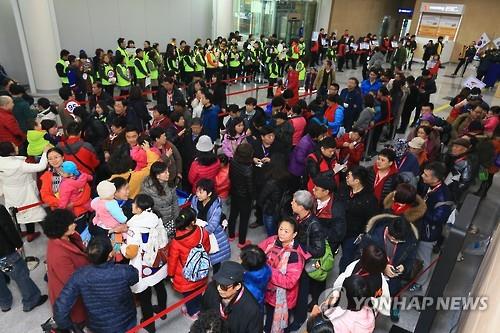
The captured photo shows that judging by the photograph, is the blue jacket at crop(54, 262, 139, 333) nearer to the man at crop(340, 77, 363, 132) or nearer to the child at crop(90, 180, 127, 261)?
the child at crop(90, 180, 127, 261)

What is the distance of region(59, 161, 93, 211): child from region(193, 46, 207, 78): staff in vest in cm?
826

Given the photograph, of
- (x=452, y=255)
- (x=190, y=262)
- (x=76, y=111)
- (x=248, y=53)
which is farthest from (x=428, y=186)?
(x=248, y=53)

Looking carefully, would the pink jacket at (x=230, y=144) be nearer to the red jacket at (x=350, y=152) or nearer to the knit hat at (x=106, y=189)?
the red jacket at (x=350, y=152)

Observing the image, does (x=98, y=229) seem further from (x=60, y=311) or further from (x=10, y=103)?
(x=10, y=103)

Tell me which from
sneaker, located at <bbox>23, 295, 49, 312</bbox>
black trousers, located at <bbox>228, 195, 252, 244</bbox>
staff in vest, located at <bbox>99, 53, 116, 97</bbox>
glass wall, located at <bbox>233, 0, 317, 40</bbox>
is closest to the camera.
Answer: sneaker, located at <bbox>23, 295, 49, 312</bbox>

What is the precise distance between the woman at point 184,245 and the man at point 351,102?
4992 millimetres

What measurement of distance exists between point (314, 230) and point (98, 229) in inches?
81.0

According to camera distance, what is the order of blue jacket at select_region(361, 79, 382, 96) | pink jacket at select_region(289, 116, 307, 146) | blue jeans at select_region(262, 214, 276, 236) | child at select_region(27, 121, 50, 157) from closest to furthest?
blue jeans at select_region(262, 214, 276, 236)
child at select_region(27, 121, 50, 157)
pink jacket at select_region(289, 116, 307, 146)
blue jacket at select_region(361, 79, 382, 96)

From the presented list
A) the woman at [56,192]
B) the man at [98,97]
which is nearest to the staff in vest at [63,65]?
the man at [98,97]

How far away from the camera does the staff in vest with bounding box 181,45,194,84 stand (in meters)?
11.2

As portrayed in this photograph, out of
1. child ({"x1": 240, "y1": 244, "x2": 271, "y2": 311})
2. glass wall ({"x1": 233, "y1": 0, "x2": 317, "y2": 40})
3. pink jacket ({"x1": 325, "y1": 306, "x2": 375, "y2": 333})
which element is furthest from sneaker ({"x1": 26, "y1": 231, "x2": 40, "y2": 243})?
glass wall ({"x1": 233, "y1": 0, "x2": 317, "y2": 40})

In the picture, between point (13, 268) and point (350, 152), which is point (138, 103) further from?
point (350, 152)

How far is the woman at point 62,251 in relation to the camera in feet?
8.95

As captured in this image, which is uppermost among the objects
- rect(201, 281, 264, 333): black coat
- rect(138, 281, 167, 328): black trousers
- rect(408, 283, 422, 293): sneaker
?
rect(201, 281, 264, 333): black coat
